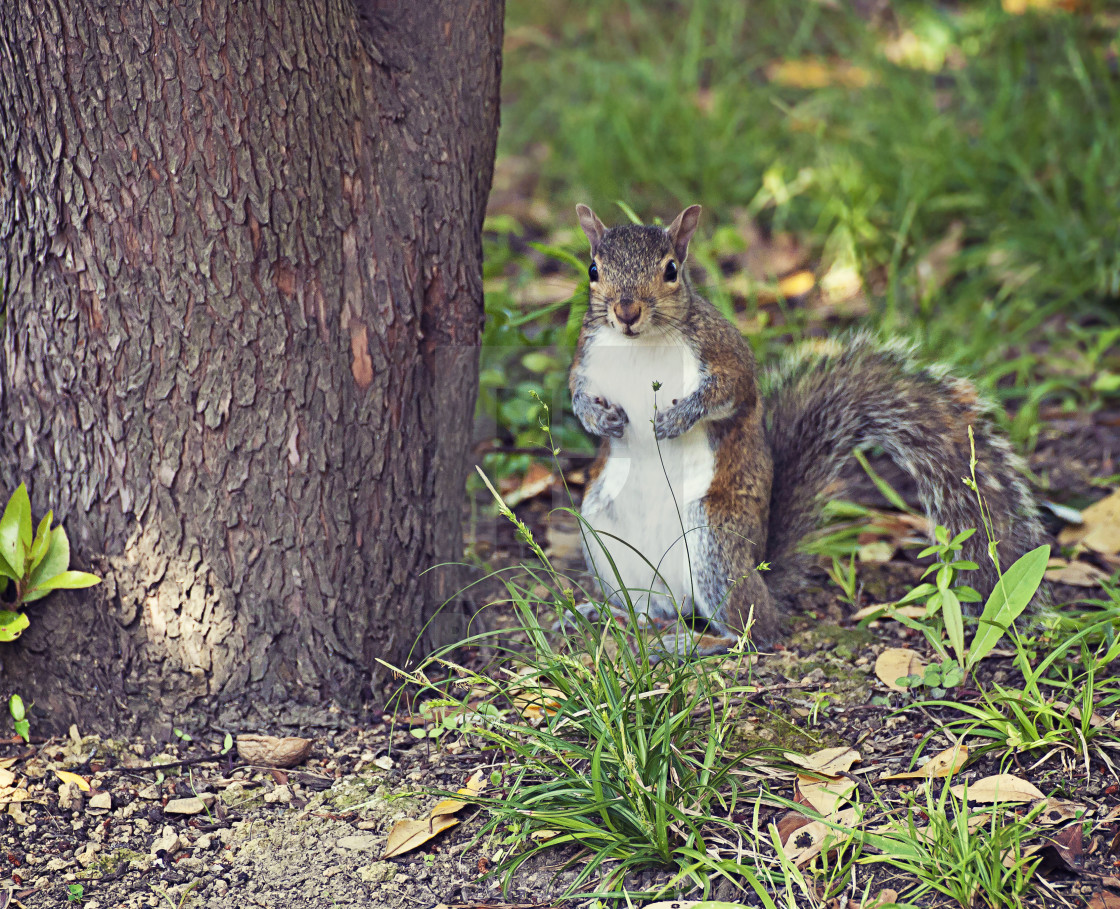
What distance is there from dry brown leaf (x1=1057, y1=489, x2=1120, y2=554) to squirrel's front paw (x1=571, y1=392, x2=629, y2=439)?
1.24 metres

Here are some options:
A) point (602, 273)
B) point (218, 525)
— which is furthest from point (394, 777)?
point (602, 273)

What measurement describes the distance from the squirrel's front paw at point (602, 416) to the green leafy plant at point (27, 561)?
38.6 inches

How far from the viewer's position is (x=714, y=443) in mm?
2324

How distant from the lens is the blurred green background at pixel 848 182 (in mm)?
3438

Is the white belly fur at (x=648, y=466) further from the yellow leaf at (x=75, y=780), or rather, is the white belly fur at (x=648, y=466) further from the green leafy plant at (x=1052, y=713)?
the yellow leaf at (x=75, y=780)

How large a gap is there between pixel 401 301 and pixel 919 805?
4.19 ft

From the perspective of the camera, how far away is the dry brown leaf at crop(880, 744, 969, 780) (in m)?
1.86

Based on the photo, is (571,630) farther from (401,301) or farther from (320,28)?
(320,28)

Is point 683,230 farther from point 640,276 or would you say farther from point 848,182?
point 848,182

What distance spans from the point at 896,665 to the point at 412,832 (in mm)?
1000

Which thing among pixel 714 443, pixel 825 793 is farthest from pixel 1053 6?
pixel 825 793

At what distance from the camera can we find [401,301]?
216 centimetres

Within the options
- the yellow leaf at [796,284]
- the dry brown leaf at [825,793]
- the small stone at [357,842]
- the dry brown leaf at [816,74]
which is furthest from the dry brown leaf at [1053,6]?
the small stone at [357,842]

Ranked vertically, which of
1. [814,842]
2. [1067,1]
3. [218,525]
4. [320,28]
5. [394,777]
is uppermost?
[1067,1]
